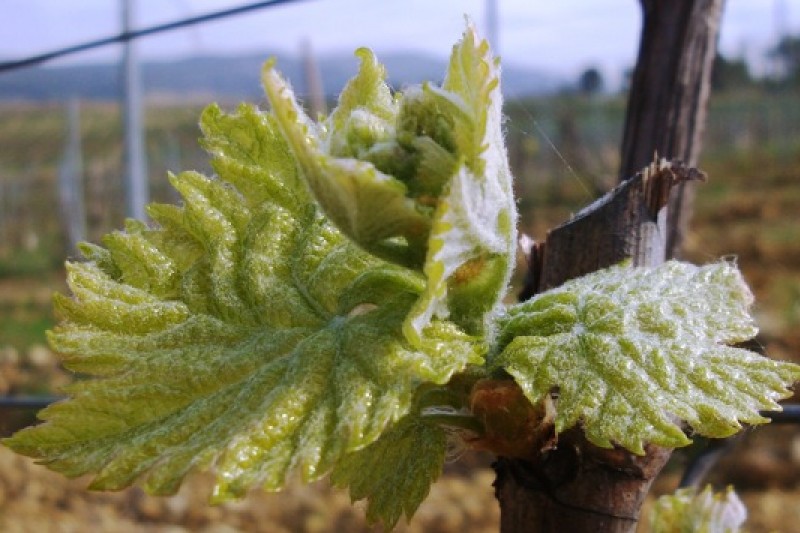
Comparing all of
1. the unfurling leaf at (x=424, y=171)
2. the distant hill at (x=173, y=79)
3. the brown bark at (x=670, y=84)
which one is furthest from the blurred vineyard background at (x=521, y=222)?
the distant hill at (x=173, y=79)

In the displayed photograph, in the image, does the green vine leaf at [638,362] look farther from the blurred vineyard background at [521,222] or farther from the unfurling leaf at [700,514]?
the unfurling leaf at [700,514]

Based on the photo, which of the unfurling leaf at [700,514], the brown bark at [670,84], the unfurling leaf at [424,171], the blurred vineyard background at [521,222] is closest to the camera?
the unfurling leaf at [424,171]

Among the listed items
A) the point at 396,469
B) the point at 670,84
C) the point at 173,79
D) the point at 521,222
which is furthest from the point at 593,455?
the point at 173,79

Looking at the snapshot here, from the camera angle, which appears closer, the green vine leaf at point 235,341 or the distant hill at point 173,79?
the green vine leaf at point 235,341

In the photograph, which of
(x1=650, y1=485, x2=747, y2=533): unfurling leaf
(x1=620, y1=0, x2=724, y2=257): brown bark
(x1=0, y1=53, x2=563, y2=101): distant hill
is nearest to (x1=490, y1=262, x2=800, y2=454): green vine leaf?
(x1=650, y1=485, x2=747, y2=533): unfurling leaf

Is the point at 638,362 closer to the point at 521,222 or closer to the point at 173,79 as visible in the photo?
the point at 521,222

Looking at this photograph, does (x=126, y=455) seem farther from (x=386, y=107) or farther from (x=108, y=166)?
(x=108, y=166)
